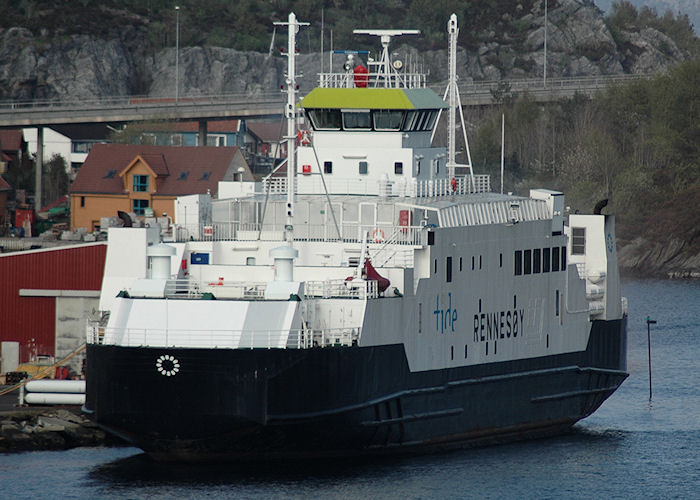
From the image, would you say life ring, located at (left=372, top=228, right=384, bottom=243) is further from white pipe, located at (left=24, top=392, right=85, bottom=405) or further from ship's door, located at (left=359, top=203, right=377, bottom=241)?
white pipe, located at (left=24, top=392, right=85, bottom=405)

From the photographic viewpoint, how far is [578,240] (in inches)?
2040

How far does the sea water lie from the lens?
3969 cm

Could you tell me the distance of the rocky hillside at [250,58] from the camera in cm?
12375

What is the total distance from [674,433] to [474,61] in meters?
88.9

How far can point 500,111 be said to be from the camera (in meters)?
109

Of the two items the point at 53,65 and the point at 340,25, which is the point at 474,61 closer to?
the point at 340,25

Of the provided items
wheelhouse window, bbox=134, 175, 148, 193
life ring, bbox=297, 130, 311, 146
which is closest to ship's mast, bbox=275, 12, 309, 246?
life ring, bbox=297, 130, 311, 146

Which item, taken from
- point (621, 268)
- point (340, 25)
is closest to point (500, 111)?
point (621, 268)

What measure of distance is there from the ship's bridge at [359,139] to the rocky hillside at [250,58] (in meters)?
65.4

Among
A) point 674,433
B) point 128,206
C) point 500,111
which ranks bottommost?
point 674,433

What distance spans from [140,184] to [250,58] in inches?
1862

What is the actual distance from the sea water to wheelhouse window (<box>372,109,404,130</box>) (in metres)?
9.38

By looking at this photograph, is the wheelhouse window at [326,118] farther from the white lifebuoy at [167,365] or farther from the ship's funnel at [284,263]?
the white lifebuoy at [167,365]

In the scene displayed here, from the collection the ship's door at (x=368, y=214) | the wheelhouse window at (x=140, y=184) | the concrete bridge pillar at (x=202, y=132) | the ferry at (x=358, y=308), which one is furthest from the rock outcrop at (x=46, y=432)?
the concrete bridge pillar at (x=202, y=132)
